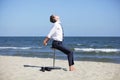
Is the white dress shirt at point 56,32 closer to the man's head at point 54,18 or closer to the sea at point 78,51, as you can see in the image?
the man's head at point 54,18

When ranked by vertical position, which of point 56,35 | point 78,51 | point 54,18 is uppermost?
point 54,18

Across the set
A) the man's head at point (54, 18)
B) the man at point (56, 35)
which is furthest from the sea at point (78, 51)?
the man's head at point (54, 18)

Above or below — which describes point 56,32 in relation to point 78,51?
above

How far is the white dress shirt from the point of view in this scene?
7.33 metres

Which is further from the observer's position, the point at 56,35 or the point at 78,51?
the point at 78,51

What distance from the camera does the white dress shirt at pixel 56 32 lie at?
7.33 meters

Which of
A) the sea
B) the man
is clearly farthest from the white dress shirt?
the sea

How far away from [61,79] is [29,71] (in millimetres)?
1398

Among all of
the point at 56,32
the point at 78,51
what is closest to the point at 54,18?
the point at 56,32

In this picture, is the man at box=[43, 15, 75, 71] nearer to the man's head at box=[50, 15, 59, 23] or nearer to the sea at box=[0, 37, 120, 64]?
the man's head at box=[50, 15, 59, 23]

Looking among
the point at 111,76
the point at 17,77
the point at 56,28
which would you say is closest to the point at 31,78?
the point at 17,77

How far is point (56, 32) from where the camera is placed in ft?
24.1

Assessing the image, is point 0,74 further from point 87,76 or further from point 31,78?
point 87,76

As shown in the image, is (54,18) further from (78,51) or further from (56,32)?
(78,51)
